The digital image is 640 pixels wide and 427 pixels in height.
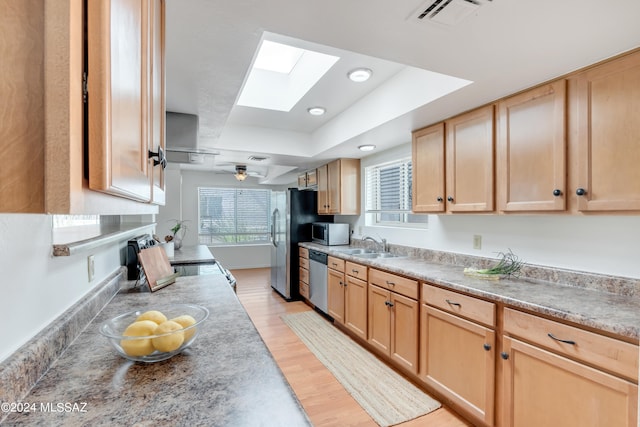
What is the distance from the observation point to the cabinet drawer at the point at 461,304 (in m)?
1.74

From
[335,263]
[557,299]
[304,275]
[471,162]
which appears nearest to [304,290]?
[304,275]

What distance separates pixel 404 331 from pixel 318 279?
1.72 m

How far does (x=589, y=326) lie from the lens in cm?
132

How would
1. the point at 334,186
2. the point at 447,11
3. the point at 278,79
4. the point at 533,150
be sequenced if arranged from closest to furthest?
the point at 447,11 < the point at 533,150 < the point at 278,79 < the point at 334,186

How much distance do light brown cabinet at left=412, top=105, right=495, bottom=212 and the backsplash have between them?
1.55ft

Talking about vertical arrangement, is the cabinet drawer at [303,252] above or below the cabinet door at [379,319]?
above

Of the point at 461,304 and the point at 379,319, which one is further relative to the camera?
the point at 379,319

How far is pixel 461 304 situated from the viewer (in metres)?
1.91

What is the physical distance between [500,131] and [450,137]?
415 millimetres

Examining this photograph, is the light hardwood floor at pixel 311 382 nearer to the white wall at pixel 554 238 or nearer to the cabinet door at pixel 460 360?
the cabinet door at pixel 460 360

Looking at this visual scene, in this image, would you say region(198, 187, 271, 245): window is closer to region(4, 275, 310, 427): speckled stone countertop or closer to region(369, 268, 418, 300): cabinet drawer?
region(369, 268, 418, 300): cabinet drawer

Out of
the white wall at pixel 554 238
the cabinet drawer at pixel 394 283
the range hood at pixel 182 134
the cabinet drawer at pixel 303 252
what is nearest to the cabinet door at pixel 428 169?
the white wall at pixel 554 238

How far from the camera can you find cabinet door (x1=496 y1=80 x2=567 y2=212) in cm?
167

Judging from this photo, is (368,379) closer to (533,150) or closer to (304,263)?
(533,150)
